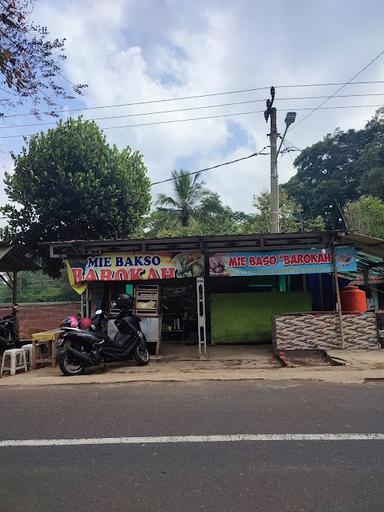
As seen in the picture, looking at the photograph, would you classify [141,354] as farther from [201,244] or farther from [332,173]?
[332,173]

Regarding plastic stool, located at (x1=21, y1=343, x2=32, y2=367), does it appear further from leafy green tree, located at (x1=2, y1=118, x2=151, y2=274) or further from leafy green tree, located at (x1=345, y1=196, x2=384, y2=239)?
Answer: leafy green tree, located at (x1=345, y1=196, x2=384, y2=239)

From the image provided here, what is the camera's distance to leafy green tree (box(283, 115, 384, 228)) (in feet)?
137

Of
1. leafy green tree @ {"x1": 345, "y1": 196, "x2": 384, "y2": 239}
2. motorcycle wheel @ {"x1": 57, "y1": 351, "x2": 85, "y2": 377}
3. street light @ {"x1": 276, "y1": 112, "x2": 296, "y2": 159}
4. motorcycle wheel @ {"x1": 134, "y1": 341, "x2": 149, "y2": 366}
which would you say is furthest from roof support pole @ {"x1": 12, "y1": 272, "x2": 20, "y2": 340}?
leafy green tree @ {"x1": 345, "y1": 196, "x2": 384, "y2": 239}

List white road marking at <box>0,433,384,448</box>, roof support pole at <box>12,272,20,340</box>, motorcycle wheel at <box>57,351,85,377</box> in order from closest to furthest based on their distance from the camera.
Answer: white road marking at <box>0,433,384,448</box>, motorcycle wheel at <box>57,351,85,377</box>, roof support pole at <box>12,272,20,340</box>

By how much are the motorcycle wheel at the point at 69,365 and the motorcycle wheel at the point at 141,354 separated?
1197mm

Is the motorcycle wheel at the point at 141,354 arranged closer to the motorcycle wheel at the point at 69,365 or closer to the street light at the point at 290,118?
the motorcycle wheel at the point at 69,365

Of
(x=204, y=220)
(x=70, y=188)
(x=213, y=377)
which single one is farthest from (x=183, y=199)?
(x=213, y=377)

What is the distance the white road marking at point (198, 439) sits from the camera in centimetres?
463

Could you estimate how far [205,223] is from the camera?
30.2 meters

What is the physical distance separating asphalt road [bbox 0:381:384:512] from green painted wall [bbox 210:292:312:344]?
579 cm

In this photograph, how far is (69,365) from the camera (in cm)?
911

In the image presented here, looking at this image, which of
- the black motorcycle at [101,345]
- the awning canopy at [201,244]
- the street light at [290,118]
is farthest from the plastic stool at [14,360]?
the street light at [290,118]

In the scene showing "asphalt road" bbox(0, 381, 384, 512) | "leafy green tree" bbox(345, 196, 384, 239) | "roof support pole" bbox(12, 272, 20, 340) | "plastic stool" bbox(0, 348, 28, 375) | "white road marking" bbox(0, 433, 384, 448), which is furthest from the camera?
"leafy green tree" bbox(345, 196, 384, 239)

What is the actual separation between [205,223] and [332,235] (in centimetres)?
1976
